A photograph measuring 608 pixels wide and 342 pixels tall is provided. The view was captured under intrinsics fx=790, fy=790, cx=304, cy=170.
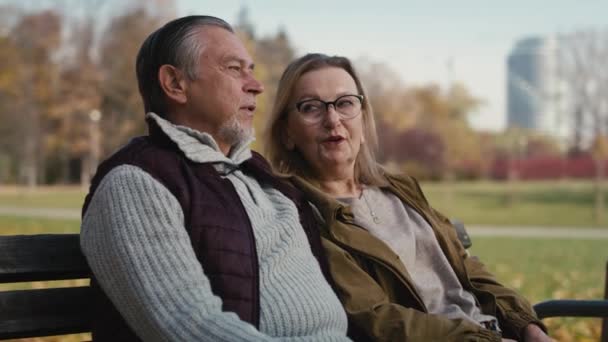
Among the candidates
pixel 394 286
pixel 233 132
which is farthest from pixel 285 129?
pixel 394 286

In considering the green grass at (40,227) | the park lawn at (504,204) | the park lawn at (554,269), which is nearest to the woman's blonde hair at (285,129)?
the park lawn at (554,269)

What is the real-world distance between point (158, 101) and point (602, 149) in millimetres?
32871

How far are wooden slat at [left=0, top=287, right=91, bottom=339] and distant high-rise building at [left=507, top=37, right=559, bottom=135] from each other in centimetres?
3275

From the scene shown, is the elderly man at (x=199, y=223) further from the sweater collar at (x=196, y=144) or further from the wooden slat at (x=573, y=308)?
the wooden slat at (x=573, y=308)

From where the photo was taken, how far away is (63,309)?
2371mm

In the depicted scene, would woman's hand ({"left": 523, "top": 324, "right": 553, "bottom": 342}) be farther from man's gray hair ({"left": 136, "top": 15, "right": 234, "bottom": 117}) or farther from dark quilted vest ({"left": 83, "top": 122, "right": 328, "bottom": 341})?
man's gray hair ({"left": 136, "top": 15, "right": 234, "bottom": 117})

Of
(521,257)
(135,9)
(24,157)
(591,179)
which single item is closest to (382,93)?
(591,179)

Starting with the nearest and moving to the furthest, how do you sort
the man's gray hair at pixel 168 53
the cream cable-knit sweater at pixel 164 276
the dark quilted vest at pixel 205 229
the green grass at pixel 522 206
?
the cream cable-knit sweater at pixel 164 276 → the dark quilted vest at pixel 205 229 → the man's gray hair at pixel 168 53 → the green grass at pixel 522 206

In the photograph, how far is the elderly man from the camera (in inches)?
79.3

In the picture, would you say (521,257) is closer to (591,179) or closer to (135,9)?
(135,9)

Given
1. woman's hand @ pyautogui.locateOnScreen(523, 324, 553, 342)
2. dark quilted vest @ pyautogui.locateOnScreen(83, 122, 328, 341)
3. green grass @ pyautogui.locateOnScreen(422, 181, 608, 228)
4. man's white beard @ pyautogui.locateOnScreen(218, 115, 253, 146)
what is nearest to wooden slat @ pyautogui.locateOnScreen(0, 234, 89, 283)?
dark quilted vest @ pyautogui.locateOnScreen(83, 122, 328, 341)

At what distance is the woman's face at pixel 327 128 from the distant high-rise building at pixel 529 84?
104 feet

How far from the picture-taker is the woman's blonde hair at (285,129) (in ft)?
10.2

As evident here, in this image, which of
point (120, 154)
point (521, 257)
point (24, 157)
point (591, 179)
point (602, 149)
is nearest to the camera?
point (120, 154)
